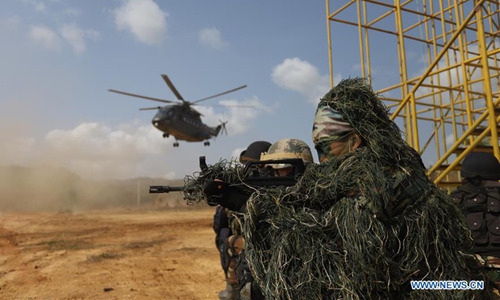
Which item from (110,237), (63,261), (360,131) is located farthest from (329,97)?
(110,237)

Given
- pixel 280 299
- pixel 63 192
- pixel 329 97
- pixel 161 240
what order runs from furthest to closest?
1. pixel 63 192
2. pixel 161 240
3. pixel 329 97
4. pixel 280 299

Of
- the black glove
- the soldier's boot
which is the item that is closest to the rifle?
the black glove

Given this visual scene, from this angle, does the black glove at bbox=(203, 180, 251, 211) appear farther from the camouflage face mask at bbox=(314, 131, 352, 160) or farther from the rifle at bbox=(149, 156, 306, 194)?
the camouflage face mask at bbox=(314, 131, 352, 160)

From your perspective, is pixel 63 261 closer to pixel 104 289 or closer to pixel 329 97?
pixel 104 289

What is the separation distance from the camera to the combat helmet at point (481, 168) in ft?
9.59

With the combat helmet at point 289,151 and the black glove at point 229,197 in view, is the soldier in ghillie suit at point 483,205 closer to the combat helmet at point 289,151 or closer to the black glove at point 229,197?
the combat helmet at point 289,151

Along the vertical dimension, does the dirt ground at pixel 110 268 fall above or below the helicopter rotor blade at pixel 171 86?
below

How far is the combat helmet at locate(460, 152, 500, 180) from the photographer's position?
2922 millimetres

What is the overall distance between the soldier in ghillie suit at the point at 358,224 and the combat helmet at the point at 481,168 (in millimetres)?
1297

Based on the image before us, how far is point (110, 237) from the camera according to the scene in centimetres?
1241

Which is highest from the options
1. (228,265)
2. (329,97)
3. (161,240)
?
(329,97)

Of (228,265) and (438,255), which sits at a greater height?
(438,255)

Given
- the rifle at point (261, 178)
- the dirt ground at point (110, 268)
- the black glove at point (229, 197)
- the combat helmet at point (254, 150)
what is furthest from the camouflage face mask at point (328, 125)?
the dirt ground at point (110, 268)

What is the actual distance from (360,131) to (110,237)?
12.3 m
